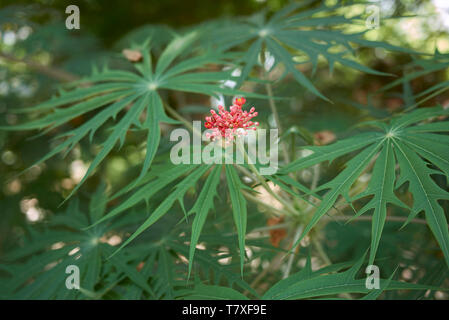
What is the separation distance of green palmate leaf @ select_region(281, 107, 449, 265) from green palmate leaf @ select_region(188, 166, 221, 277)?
0.55 feet

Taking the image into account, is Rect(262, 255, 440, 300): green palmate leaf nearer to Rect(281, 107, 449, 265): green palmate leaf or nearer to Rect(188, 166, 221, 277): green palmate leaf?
Rect(281, 107, 449, 265): green palmate leaf

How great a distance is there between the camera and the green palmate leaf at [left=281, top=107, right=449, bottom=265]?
2.57 feet

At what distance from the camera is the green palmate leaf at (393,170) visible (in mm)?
782

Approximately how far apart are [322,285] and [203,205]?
13.1 inches

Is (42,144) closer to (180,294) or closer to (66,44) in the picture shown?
(66,44)

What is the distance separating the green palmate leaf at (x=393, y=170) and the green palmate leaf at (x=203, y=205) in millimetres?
168

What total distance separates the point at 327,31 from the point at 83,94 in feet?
2.87

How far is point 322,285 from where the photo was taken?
897mm

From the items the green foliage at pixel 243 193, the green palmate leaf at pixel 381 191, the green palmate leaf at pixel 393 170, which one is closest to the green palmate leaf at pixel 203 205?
the green foliage at pixel 243 193

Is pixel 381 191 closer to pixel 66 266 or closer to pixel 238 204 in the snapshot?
pixel 238 204

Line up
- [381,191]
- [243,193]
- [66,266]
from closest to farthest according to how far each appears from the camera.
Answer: [381,191]
[243,193]
[66,266]

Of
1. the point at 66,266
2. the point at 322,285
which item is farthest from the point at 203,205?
the point at 66,266

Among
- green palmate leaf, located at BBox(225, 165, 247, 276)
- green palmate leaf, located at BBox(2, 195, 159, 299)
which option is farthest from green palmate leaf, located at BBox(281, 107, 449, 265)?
green palmate leaf, located at BBox(2, 195, 159, 299)

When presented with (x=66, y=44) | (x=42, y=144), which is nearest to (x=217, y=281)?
(x=42, y=144)
